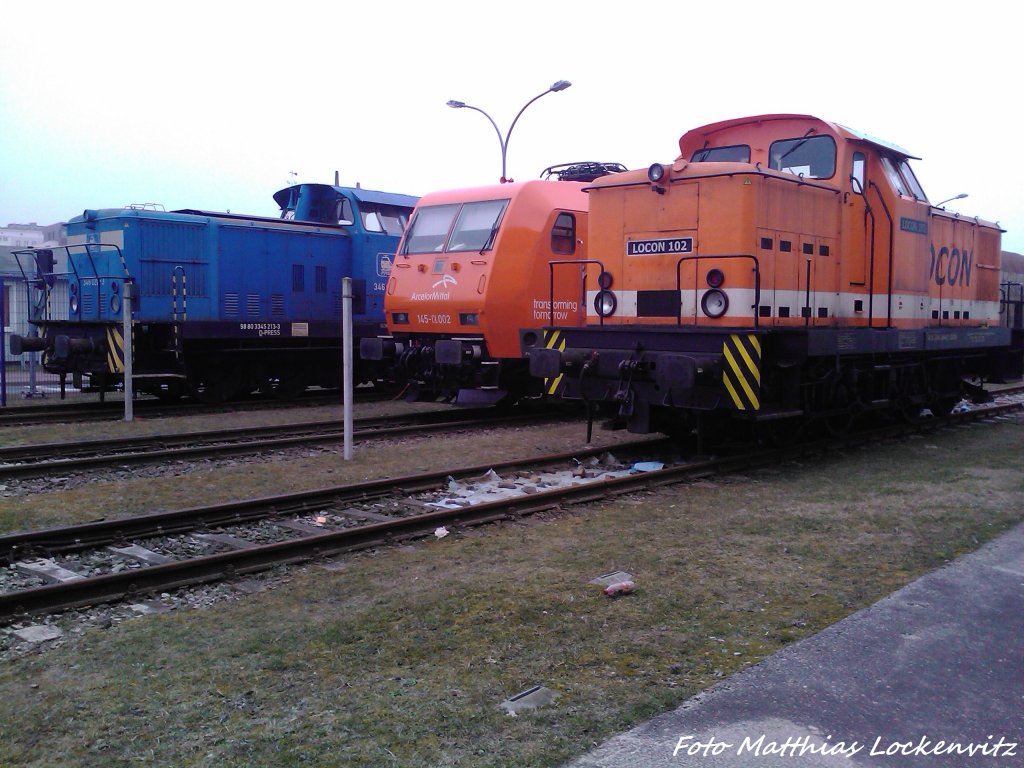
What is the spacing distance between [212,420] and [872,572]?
10.1m

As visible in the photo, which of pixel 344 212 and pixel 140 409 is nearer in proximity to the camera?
pixel 140 409

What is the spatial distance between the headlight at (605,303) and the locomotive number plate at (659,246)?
514 millimetres

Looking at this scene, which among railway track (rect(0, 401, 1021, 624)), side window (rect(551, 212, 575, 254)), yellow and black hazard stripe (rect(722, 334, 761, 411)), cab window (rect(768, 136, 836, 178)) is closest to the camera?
railway track (rect(0, 401, 1021, 624))

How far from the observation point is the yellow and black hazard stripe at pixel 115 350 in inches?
551

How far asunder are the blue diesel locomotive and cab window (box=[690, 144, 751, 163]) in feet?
25.5

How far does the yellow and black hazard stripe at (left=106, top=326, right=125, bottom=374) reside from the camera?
14008 mm

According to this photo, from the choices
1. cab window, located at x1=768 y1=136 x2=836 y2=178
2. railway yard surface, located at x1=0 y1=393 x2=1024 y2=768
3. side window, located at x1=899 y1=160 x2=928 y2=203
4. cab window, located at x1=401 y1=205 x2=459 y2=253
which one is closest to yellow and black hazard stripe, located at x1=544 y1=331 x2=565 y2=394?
railway yard surface, located at x1=0 y1=393 x2=1024 y2=768

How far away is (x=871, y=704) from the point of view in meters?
3.59

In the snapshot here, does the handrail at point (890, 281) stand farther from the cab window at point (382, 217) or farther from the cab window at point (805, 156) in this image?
the cab window at point (382, 217)

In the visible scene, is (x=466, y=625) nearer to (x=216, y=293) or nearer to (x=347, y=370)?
(x=347, y=370)

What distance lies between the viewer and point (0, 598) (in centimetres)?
471

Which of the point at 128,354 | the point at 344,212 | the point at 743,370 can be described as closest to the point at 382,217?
the point at 344,212

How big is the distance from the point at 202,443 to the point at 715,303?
618 centimetres

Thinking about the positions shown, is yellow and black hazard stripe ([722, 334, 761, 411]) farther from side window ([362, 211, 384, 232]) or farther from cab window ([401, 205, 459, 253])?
side window ([362, 211, 384, 232])
